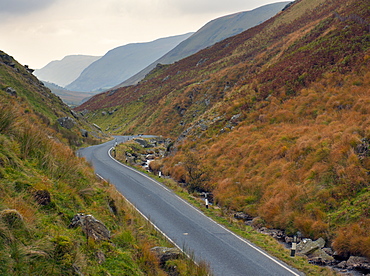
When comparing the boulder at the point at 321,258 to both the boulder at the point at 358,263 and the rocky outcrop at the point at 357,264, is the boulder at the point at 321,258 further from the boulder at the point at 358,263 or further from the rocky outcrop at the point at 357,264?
the boulder at the point at 358,263

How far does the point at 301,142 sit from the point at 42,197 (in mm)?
15215

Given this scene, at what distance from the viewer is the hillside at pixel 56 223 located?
208 inches

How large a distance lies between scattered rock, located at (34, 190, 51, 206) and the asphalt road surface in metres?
4.23

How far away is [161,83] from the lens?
8475 centimetres

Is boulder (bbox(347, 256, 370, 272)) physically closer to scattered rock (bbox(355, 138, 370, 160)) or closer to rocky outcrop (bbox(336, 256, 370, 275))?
rocky outcrop (bbox(336, 256, 370, 275))

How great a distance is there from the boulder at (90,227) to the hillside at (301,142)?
860cm

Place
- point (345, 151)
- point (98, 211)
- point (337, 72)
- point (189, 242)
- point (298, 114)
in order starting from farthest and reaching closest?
point (337, 72) → point (298, 114) → point (345, 151) → point (189, 242) → point (98, 211)

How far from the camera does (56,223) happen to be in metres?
6.90

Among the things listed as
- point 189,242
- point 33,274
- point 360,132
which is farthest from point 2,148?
point 360,132

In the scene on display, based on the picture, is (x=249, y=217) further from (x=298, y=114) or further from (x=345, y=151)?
(x=298, y=114)

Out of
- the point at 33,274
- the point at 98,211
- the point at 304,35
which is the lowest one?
the point at 98,211

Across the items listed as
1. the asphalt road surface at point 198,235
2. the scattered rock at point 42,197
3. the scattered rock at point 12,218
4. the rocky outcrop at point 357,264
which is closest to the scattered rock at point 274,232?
the asphalt road surface at point 198,235

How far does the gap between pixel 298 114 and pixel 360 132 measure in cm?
741

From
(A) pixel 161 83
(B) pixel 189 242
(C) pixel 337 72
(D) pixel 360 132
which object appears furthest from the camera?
(A) pixel 161 83
